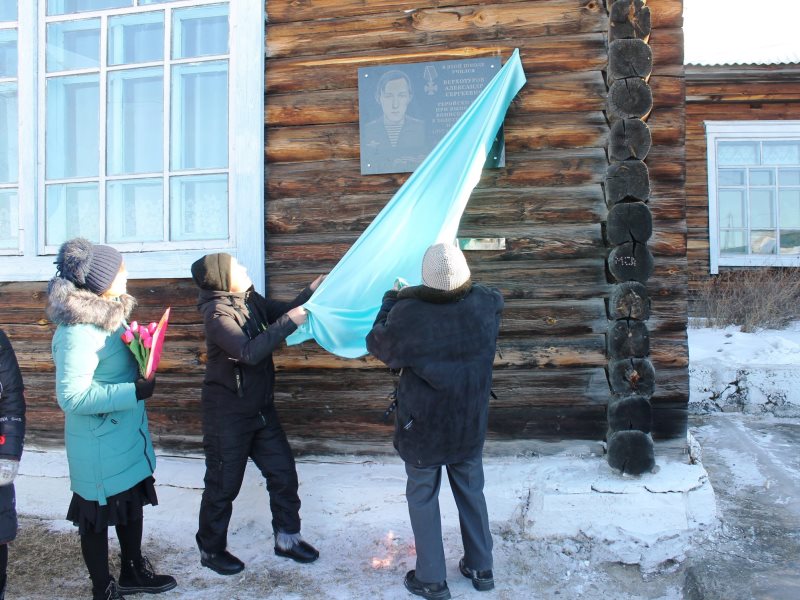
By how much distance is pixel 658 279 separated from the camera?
400cm

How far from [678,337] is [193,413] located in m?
3.16

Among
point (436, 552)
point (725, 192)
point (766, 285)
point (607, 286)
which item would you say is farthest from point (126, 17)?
point (725, 192)

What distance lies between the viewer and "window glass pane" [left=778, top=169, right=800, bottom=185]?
400 inches

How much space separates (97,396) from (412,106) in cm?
245

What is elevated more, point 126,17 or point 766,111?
point 766,111

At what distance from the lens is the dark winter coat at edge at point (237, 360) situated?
3.11m

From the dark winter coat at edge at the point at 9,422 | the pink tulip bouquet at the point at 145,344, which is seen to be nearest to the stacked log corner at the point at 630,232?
the pink tulip bouquet at the point at 145,344

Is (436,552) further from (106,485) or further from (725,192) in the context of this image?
(725,192)

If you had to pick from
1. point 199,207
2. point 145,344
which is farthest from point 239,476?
point 199,207

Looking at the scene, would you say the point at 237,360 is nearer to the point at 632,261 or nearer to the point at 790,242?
the point at 632,261

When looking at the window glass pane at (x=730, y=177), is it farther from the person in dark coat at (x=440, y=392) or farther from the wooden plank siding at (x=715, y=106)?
the person in dark coat at (x=440, y=392)

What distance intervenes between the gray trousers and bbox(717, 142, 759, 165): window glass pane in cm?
894

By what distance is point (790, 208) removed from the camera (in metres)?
10.2

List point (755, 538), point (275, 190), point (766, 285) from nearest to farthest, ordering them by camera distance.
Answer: point (755, 538), point (275, 190), point (766, 285)
